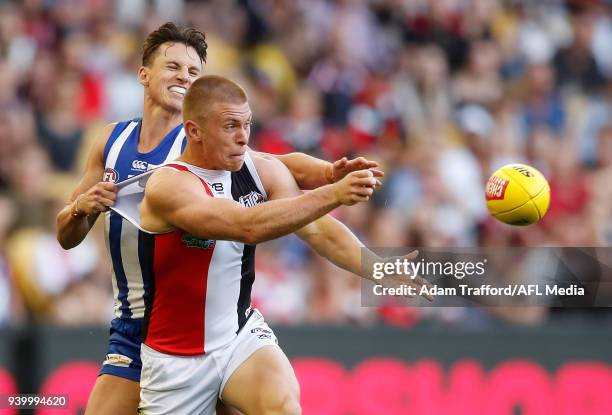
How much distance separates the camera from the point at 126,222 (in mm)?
6777

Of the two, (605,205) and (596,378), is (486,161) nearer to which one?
(605,205)

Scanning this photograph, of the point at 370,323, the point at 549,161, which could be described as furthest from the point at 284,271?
the point at 549,161

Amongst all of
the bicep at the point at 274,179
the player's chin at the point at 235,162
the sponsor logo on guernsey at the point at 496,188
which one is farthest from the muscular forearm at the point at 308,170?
the sponsor logo on guernsey at the point at 496,188

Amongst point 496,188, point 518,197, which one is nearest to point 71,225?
point 496,188

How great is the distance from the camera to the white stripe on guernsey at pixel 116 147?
275 inches

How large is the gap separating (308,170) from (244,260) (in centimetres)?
65

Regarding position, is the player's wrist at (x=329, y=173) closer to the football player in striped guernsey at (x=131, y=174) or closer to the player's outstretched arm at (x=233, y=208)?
the football player in striped guernsey at (x=131, y=174)

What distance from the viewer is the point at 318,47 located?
1460cm

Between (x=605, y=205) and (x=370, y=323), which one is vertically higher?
(x=605, y=205)

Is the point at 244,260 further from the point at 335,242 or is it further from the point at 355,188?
the point at 355,188

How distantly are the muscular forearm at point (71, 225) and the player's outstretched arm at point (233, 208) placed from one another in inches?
27.1

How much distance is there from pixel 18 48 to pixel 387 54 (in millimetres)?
4912

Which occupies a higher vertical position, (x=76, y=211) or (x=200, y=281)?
(x=76, y=211)

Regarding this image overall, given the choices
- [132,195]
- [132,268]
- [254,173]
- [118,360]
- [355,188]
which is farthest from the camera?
[118,360]
